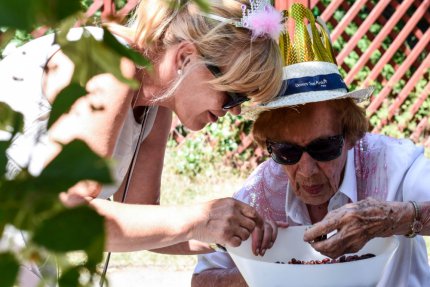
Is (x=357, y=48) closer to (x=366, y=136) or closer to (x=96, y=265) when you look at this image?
(x=366, y=136)

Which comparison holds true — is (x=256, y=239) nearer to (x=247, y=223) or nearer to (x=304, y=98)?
(x=247, y=223)

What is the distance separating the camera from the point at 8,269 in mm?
442

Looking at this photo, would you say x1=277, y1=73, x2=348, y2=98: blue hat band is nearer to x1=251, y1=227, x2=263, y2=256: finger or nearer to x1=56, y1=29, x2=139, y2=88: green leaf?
x1=251, y1=227, x2=263, y2=256: finger

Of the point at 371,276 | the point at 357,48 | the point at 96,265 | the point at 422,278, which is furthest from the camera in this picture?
the point at 357,48

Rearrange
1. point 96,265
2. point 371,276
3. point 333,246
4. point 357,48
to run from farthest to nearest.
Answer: point 357,48 < point 333,246 < point 371,276 < point 96,265

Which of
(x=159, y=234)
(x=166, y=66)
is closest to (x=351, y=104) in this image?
(x=166, y=66)

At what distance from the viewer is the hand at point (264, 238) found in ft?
6.93

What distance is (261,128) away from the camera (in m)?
2.48

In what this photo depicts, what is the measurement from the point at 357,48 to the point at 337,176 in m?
4.97

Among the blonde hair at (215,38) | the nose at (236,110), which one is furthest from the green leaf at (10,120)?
the nose at (236,110)

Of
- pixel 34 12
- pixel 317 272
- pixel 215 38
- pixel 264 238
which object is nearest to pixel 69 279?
pixel 34 12

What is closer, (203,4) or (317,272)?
(203,4)

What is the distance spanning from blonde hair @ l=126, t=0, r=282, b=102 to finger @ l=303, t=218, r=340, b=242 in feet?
1.33

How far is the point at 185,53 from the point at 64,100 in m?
1.54
